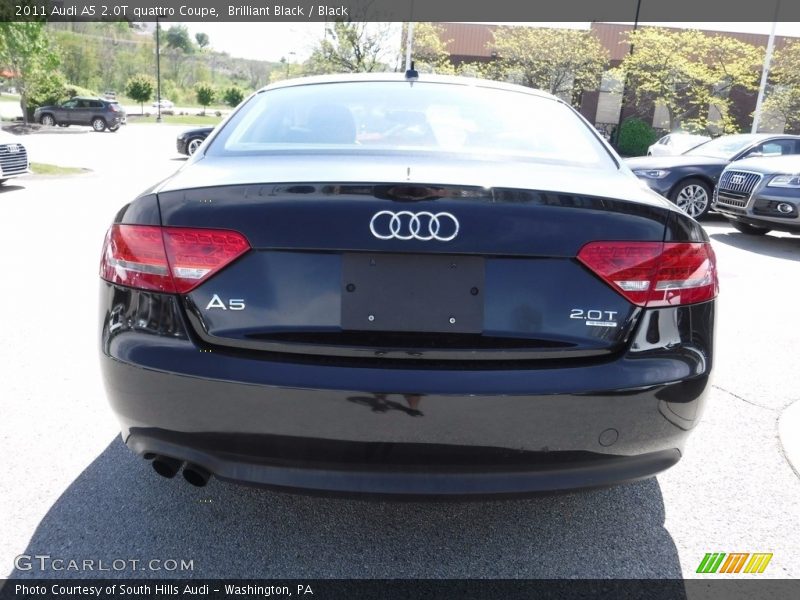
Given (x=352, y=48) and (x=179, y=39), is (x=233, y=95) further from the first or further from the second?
(x=179, y=39)

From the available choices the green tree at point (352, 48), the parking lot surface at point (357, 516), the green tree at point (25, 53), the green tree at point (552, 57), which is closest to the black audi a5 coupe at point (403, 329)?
the parking lot surface at point (357, 516)

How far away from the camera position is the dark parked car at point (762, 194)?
9367 mm

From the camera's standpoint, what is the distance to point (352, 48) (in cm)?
3466

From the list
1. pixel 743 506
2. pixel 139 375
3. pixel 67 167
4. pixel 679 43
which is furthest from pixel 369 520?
pixel 679 43

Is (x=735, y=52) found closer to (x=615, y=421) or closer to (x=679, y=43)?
(x=679, y=43)

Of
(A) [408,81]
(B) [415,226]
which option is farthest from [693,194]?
(B) [415,226]

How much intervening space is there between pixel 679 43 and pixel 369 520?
1449 inches

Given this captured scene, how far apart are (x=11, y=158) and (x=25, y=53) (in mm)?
18215

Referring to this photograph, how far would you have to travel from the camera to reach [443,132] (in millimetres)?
2787

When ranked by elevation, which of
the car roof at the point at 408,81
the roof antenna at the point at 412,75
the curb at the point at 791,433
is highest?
the roof antenna at the point at 412,75

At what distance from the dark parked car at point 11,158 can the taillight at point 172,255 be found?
37.0 feet

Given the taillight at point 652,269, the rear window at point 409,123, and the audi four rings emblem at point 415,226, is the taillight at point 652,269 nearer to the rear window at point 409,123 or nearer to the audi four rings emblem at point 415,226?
the audi four rings emblem at point 415,226

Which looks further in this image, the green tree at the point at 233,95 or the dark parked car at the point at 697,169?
the green tree at the point at 233,95

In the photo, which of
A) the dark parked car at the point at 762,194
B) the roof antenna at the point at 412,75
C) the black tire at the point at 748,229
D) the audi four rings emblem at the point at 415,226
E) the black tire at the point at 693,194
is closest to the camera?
the audi four rings emblem at the point at 415,226
